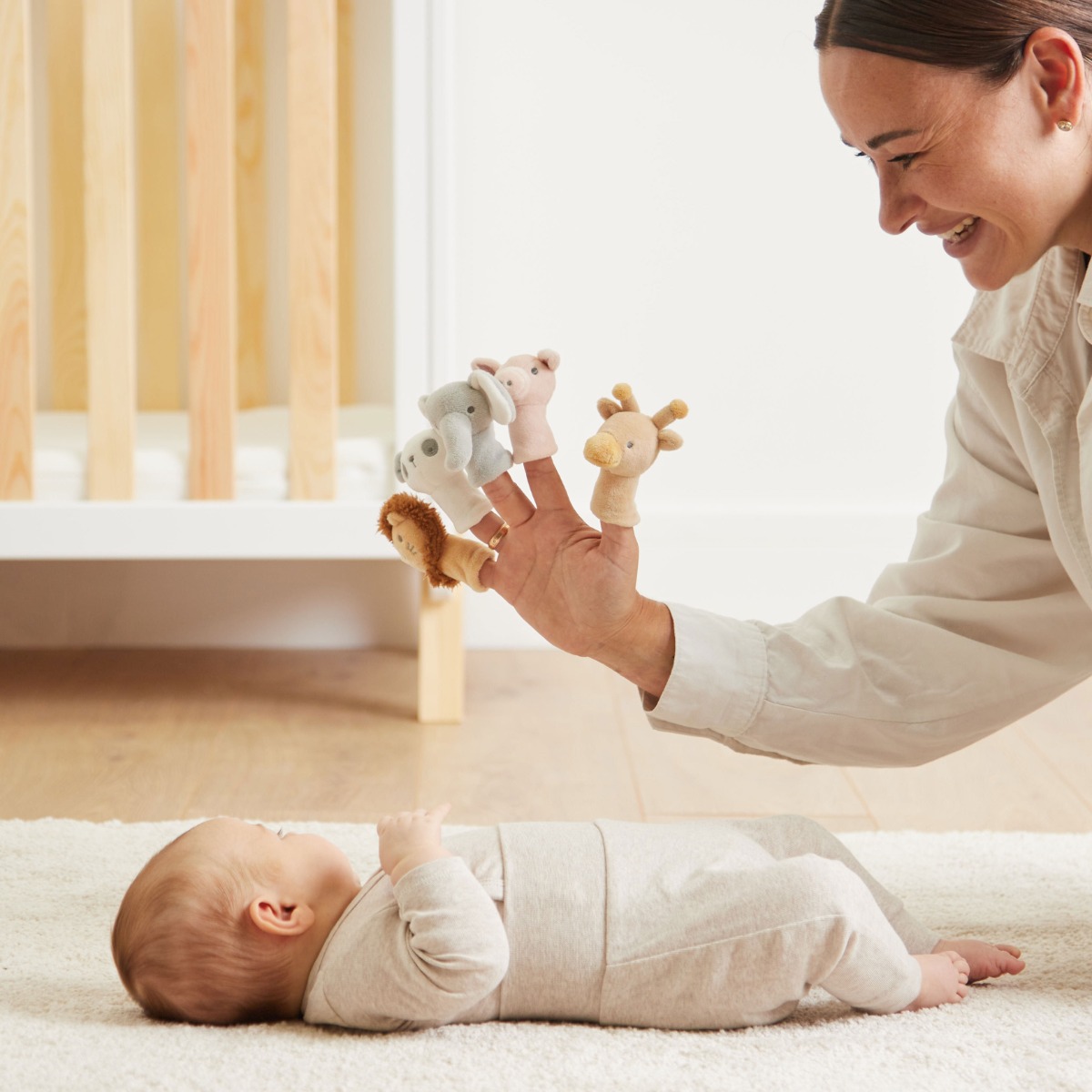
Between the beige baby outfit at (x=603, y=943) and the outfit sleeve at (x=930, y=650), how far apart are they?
0.12 m

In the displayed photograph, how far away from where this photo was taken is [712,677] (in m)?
0.99

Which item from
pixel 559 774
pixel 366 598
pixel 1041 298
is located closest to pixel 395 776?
pixel 559 774

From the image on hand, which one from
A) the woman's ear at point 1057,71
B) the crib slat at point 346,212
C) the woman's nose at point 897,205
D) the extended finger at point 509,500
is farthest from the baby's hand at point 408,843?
the crib slat at point 346,212

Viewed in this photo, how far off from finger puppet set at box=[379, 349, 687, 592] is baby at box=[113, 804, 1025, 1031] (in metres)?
0.20

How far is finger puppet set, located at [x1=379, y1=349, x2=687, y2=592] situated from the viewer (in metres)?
0.89

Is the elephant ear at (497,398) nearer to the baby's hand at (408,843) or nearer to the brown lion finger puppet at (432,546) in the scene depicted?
the brown lion finger puppet at (432,546)

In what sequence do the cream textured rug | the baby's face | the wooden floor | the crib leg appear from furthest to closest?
the crib leg < the wooden floor < the baby's face < the cream textured rug

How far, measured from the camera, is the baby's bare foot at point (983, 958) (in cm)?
100

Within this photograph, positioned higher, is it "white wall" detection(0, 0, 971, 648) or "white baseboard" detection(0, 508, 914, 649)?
"white wall" detection(0, 0, 971, 648)

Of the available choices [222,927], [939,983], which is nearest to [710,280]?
[939,983]

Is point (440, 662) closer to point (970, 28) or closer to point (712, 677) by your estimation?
point (712, 677)

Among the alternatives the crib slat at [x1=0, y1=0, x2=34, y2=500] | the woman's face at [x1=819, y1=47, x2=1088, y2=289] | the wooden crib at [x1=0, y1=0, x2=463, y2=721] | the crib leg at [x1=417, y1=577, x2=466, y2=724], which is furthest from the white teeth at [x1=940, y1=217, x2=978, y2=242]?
the crib slat at [x1=0, y1=0, x2=34, y2=500]

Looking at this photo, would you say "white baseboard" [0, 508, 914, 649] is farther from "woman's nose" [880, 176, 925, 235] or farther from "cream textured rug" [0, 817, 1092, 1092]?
"woman's nose" [880, 176, 925, 235]

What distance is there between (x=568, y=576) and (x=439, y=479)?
0.12 metres
